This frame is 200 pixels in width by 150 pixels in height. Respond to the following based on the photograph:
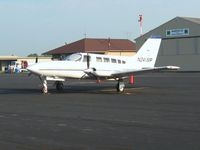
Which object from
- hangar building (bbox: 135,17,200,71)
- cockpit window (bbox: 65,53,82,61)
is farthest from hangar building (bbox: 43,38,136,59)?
cockpit window (bbox: 65,53,82,61)

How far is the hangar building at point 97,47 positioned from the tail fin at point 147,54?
6303 centimetres

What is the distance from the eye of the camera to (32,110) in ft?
54.5

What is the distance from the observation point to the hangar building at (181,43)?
72.9m

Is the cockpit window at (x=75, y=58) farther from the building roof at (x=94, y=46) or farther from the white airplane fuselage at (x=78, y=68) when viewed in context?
the building roof at (x=94, y=46)

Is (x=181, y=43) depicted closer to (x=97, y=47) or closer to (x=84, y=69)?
(x=97, y=47)

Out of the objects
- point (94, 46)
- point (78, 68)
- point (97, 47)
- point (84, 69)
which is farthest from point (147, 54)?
point (94, 46)

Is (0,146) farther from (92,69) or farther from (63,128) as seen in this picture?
(92,69)

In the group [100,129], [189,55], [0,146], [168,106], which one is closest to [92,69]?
[168,106]

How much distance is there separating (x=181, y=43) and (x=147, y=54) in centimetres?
4694

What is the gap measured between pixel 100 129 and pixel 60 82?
15.9m

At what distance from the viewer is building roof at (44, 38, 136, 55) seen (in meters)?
94.9

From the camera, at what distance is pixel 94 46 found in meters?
95.8

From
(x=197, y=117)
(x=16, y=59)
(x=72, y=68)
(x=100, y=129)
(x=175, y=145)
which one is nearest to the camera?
(x=175, y=145)

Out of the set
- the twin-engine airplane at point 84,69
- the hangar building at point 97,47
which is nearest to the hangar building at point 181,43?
the hangar building at point 97,47
